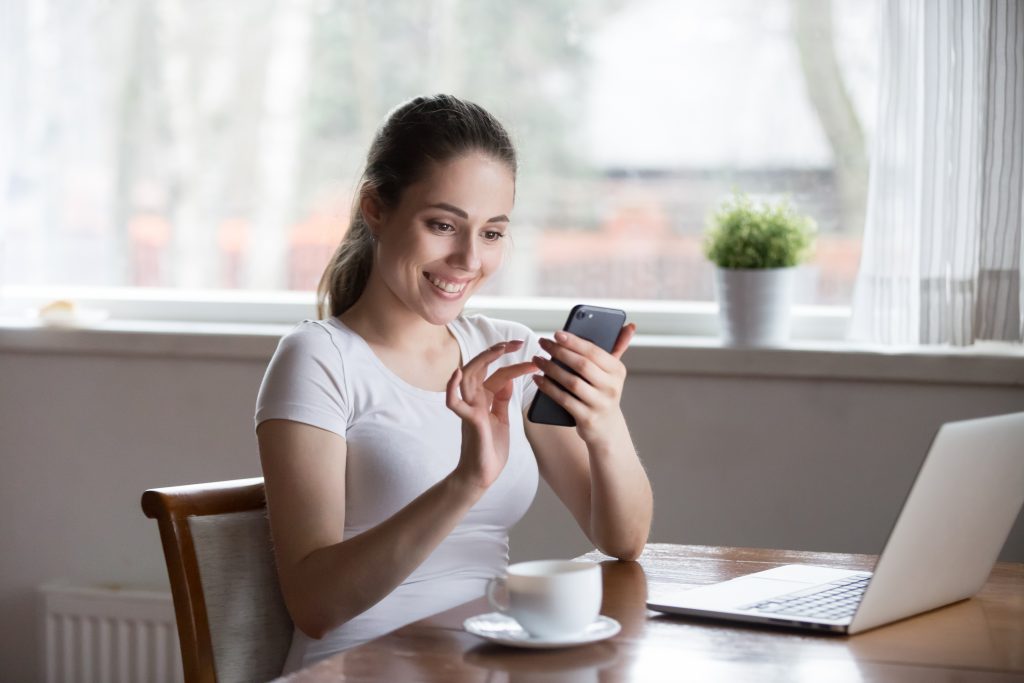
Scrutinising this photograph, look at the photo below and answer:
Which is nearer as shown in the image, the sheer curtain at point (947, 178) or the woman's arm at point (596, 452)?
the woman's arm at point (596, 452)

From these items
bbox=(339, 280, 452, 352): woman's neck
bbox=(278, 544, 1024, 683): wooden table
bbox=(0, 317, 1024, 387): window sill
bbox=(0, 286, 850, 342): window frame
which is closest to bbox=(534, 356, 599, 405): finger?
bbox=(278, 544, 1024, 683): wooden table

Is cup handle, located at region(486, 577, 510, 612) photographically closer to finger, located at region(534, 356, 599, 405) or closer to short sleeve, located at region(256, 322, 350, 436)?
finger, located at region(534, 356, 599, 405)

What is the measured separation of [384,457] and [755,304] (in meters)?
1.04

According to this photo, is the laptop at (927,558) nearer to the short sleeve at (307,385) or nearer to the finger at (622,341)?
the finger at (622,341)

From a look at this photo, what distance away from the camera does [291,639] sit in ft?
4.97

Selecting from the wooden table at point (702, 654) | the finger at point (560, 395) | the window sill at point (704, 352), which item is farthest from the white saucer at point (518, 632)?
the window sill at point (704, 352)

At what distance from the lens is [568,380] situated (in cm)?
135

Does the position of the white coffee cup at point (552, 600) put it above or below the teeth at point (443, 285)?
below

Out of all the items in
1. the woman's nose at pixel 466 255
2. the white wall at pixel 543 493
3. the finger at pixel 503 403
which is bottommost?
the white wall at pixel 543 493

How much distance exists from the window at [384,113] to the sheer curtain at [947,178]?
0.63 ft

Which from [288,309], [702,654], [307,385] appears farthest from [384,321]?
[288,309]

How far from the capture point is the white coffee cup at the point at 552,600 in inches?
42.6

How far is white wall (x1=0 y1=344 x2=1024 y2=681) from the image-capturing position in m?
2.31

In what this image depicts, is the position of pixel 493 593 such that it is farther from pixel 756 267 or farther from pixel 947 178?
pixel 947 178
